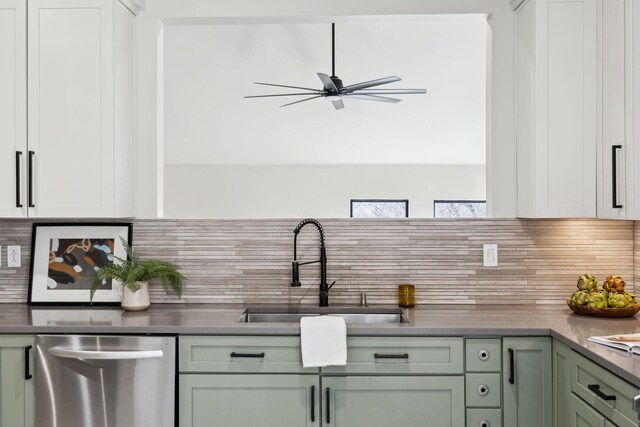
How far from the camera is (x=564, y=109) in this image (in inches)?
102

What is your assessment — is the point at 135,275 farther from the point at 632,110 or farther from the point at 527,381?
the point at 632,110

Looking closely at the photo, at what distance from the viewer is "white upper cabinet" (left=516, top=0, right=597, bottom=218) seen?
2.59 metres

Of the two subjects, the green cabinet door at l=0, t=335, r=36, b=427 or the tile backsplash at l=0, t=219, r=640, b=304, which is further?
the tile backsplash at l=0, t=219, r=640, b=304

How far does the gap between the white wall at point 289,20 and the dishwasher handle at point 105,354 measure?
0.87 meters

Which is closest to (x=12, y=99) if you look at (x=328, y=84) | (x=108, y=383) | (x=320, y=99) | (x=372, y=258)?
(x=108, y=383)

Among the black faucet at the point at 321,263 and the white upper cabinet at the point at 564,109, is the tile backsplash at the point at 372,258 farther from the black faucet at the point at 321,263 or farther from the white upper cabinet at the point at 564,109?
the white upper cabinet at the point at 564,109

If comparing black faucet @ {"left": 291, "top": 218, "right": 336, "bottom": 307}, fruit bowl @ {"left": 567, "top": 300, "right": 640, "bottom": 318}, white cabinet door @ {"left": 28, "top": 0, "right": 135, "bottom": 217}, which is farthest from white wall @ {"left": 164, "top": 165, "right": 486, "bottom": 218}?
fruit bowl @ {"left": 567, "top": 300, "right": 640, "bottom": 318}

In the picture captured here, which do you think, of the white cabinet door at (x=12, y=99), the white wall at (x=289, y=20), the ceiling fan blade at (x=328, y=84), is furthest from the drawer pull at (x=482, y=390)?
the ceiling fan blade at (x=328, y=84)

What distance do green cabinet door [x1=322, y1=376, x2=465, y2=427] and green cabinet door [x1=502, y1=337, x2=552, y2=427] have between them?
19 cm

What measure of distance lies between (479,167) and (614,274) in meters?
6.61

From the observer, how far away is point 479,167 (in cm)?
932

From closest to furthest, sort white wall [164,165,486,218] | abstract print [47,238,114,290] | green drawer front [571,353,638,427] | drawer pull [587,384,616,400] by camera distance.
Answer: green drawer front [571,353,638,427], drawer pull [587,384,616,400], abstract print [47,238,114,290], white wall [164,165,486,218]

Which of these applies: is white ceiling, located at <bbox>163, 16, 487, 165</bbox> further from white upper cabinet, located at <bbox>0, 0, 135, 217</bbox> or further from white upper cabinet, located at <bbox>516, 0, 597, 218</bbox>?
white upper cabinet, located at <bbox>0, 0, 135, 217</bbox>

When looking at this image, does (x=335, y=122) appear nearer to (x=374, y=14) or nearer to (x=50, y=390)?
(x=374, y=14)
